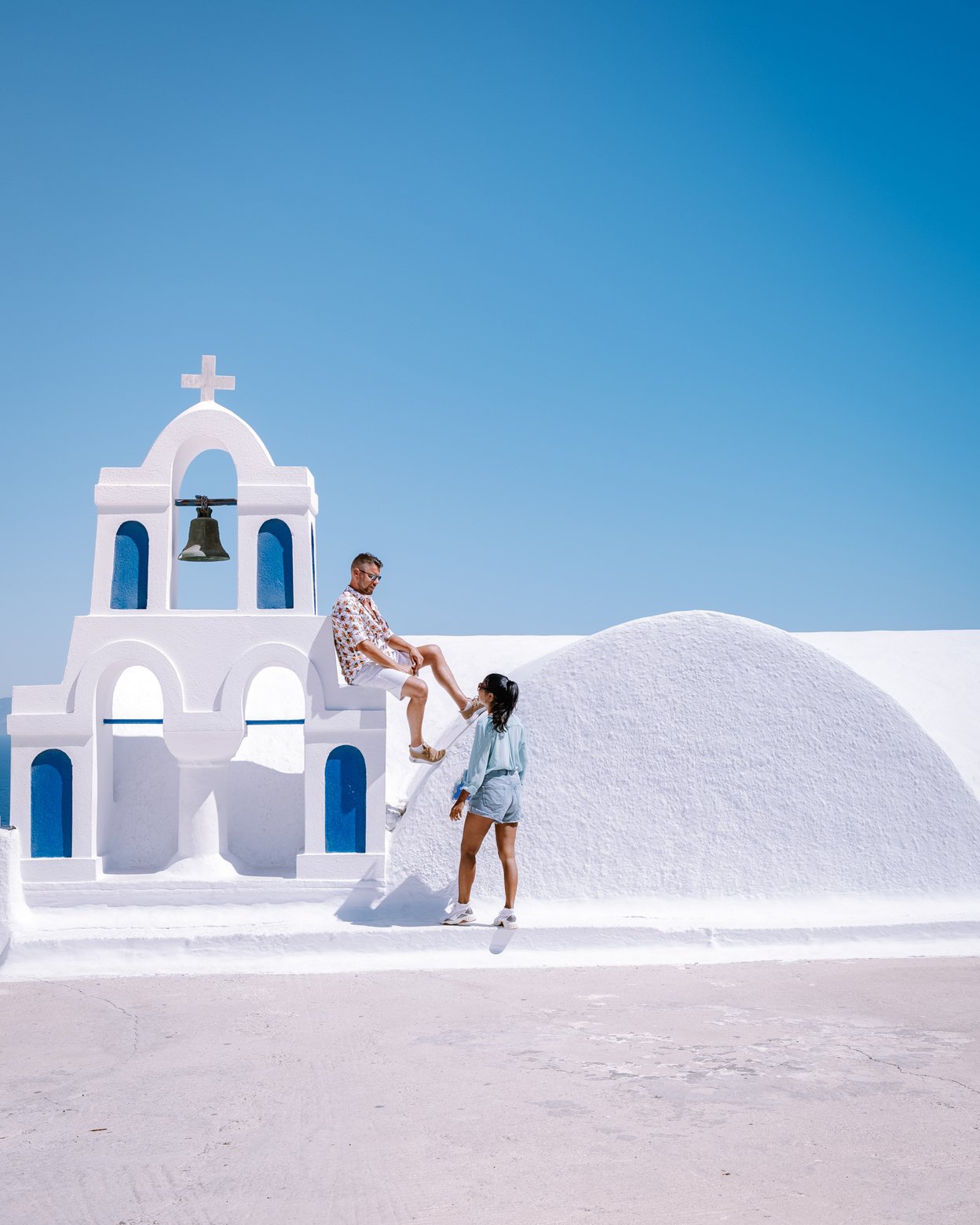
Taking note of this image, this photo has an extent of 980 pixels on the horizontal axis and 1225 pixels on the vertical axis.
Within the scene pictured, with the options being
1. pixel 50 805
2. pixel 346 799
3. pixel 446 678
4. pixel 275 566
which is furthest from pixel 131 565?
pixel 446 678

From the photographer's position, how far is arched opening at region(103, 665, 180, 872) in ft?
24.6

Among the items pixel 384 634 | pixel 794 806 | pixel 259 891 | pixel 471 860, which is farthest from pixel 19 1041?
pixel 794 806

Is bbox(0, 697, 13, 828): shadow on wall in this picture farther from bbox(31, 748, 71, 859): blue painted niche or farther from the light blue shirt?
the light blue shirt

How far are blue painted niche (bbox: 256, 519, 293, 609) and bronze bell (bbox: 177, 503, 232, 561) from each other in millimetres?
447

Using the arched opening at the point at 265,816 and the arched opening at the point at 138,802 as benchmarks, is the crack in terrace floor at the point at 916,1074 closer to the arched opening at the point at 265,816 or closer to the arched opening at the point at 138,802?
the arched opening at the point at 265,816

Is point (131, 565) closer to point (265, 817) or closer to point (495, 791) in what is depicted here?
point (265, 817)

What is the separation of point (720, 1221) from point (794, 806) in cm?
428

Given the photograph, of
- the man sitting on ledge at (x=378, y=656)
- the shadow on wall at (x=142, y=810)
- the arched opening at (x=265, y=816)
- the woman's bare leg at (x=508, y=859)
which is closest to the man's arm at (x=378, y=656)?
the man sitting on ledge at (x=378, y=656)

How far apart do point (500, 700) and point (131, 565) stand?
2.70 metres

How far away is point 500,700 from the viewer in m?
6.51

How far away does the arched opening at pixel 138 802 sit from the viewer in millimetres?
7504

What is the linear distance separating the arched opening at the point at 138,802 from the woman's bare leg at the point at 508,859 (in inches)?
98.0

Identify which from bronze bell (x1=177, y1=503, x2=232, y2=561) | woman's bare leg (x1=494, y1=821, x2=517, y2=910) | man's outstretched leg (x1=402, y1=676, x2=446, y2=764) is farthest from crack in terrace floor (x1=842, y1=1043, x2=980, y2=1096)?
bronze bell (x1=177, y1=503, x2=232, y2=561)

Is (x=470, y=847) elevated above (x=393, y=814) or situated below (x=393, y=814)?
below
